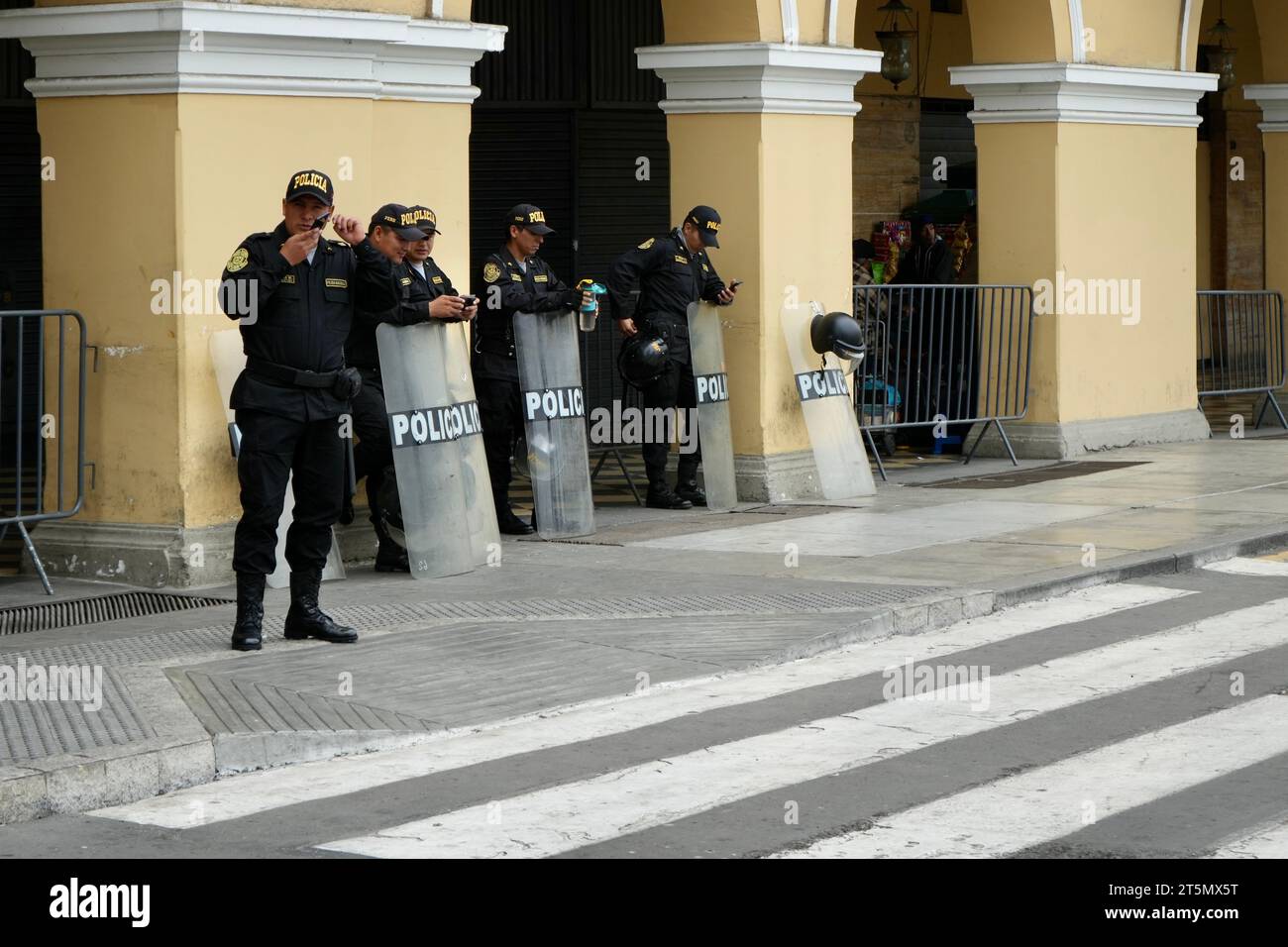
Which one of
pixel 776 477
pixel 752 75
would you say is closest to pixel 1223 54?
pixel 752 75

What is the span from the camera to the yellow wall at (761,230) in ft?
48.5

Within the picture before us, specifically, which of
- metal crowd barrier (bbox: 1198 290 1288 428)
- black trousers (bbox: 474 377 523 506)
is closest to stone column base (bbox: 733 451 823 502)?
black trousers (bbox: 474 377 523 506)

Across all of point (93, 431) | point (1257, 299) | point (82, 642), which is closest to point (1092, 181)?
point (1257, 299)

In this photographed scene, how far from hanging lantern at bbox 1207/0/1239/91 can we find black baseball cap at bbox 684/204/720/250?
12475 millimetres

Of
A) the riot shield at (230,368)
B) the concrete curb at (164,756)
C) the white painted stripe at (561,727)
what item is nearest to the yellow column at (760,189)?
the white painted stripe at (561,727)

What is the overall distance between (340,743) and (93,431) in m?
4.08

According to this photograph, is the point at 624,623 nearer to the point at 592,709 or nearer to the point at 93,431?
the point at 592,709

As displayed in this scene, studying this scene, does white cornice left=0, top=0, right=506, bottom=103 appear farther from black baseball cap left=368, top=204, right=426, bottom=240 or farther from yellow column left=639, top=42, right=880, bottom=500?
yellow column left=639, top=42, right=880, bottom=500

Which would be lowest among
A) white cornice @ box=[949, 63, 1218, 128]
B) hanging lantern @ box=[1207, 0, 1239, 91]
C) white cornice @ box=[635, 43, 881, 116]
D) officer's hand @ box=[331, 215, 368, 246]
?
officer's hand @ box=[331, 215, 368, 246]

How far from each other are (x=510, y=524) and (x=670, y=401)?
1597mm

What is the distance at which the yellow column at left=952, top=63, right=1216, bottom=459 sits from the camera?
17562 mm

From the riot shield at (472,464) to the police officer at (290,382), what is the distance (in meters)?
2.08

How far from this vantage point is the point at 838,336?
14.8m

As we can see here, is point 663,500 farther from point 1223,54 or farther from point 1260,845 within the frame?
point 1223,54
